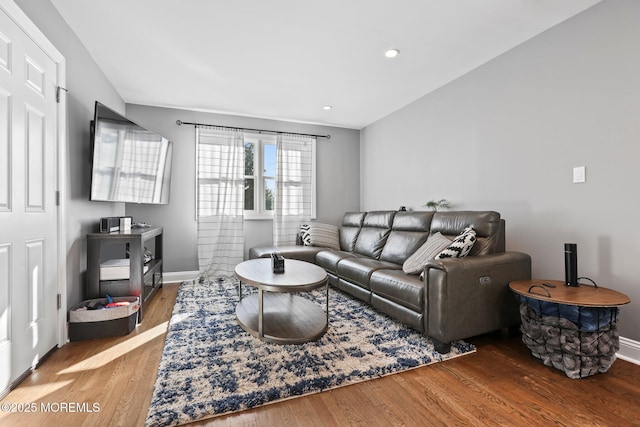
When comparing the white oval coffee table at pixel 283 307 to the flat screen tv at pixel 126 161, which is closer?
the white oval coffee table at pixel 283 307

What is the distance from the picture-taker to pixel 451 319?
2.00 metres

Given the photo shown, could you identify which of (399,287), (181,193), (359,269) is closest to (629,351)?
(399,287)

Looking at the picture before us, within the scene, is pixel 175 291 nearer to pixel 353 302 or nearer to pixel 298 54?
pixel 353 302

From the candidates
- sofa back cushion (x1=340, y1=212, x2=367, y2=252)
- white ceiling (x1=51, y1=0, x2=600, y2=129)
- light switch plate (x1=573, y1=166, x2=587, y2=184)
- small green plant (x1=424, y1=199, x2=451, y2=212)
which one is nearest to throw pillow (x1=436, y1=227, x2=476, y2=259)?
light switch plate (x1=573, y1=166, x2=587, y2=184)

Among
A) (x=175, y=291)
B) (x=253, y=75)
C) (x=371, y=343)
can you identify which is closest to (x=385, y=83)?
(x=253, y=75)

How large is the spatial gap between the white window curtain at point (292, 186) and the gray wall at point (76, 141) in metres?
2.34

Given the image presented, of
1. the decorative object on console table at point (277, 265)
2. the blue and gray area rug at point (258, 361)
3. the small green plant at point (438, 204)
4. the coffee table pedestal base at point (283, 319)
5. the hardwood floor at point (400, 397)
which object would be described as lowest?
the hardwood floor at point (400, 397)

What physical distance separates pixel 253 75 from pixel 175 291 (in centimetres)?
274

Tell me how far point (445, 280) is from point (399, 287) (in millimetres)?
459

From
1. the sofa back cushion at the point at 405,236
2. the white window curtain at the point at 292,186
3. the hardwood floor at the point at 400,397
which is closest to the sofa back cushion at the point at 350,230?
the white window curtain at the point at 292,186

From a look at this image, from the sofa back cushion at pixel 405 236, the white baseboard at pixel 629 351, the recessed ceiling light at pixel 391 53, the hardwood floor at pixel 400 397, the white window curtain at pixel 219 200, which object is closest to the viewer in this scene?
the hardwood floor at pixel 400 397

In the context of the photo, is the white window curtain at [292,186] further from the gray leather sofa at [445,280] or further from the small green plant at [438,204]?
the small green plant at [438,204]

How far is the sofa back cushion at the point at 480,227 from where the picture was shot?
95.5 inches

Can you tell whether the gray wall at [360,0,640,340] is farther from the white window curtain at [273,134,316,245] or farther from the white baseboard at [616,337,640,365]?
the white window curtain at [273,134,316,245]
